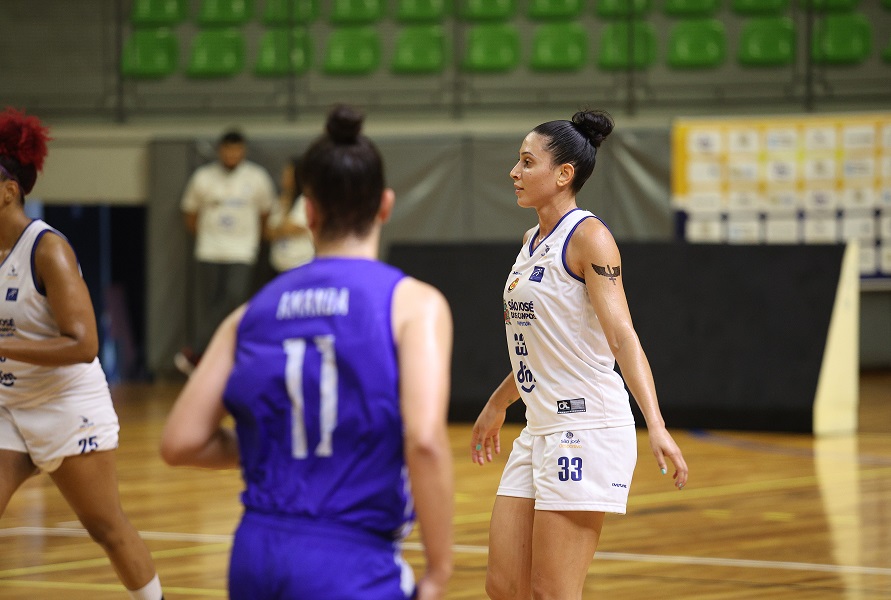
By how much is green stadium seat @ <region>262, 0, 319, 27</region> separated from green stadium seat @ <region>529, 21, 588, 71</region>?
8.58ft

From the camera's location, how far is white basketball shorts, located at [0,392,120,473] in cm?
392

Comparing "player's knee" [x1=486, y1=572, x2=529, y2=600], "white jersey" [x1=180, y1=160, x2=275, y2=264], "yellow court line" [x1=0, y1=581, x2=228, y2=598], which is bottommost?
"yellow court line" [x1=0, y1=581, x2=228, y2=598]

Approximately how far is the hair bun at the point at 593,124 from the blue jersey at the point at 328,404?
5.39ft

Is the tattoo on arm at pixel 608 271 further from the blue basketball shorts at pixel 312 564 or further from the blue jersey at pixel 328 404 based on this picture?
the blue basketball shorts at pixel 312 564

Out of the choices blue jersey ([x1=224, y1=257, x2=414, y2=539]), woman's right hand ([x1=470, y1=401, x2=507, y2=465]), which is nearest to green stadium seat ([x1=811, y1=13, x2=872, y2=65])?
woman's right hand ([x1=470, y1=401, x2=507, y2=465])

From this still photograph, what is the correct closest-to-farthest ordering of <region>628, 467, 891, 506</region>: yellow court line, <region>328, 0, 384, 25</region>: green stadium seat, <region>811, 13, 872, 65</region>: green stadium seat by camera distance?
<region>628, 467, 891, 506</region>: yellow court line, <region>811, 13, 872, 65</region>: green stadium seat, <region>328, 0, 384, 25</region>: green stadium seat

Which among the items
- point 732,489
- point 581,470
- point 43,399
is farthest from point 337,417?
point 732,489

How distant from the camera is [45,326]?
12.8 ft

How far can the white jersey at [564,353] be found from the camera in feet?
11.4

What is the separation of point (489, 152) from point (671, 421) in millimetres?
4246

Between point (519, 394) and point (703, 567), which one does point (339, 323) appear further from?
point (703, 567)

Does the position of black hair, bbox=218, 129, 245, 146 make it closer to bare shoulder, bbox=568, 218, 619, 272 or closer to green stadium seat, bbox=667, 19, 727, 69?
green stadium seat, bbox=667, 19, 727, 69

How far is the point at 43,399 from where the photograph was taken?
4004mm

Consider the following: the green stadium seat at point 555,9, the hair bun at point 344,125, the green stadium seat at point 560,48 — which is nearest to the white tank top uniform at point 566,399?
the hair bun at point 344,125
